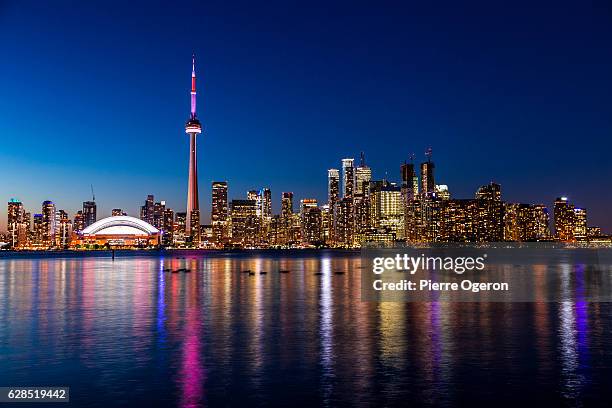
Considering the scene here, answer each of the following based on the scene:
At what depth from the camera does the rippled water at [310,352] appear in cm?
2264

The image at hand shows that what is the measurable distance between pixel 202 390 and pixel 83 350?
1080cm

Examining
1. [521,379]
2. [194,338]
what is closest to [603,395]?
[521,379]

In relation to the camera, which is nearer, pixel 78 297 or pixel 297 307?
pixel 297 307

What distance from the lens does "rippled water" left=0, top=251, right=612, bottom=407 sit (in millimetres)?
22641

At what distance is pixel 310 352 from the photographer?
3067 cm

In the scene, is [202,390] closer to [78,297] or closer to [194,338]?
[194,338]

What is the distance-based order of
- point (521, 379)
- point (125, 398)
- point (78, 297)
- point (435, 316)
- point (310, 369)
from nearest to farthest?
point (125, 398), point (521, 379), point (310, 369), point (435, 316), point (78, 297)

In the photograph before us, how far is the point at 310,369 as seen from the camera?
26672 mm

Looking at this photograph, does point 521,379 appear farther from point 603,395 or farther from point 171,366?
point 171,366

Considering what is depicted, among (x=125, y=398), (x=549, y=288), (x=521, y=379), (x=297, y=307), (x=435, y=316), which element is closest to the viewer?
(x=125, y=398)

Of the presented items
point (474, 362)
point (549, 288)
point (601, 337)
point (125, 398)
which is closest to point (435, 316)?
point (601, 337)

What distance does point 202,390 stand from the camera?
2302 centimetres

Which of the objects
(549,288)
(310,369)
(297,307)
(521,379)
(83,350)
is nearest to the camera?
(521,379)

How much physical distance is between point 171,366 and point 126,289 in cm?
4514
